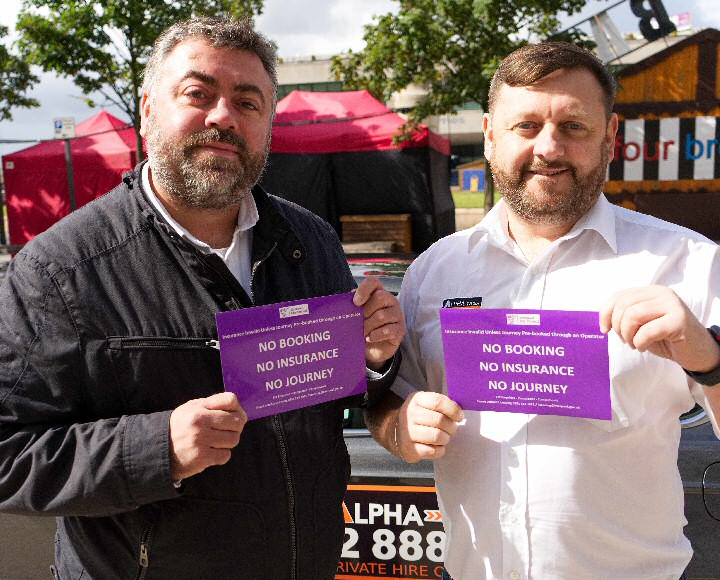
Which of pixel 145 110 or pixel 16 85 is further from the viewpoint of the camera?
pixel 16 85

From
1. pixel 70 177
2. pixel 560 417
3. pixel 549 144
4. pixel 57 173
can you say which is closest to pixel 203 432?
pixel 560 417

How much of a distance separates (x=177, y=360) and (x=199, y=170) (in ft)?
1.50

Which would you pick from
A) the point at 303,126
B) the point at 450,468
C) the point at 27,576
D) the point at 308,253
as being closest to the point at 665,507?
the point at 450,468

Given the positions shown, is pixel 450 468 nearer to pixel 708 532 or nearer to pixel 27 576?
pixel 708 532

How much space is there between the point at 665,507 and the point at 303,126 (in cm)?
1078

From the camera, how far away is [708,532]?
221cm

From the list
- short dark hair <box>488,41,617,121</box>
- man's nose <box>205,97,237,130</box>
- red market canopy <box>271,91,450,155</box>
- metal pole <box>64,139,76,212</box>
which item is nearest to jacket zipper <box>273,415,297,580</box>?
man's nose <box>205,97,237,130</box>

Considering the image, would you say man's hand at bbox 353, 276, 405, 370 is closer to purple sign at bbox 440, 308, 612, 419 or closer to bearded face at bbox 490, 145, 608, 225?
purple sign at bbox 440, 308, 612, 419

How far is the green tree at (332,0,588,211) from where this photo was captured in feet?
32.9

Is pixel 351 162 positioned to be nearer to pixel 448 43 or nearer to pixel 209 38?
pixel 448 43

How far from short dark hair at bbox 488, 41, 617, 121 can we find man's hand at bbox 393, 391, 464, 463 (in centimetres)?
84

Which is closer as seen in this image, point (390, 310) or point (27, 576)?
point (390, 310)

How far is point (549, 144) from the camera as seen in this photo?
5.68ft

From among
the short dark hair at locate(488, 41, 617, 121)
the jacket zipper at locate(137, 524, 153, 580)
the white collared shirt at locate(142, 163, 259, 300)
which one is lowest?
the jacket zipper at locate(137, 524, 153, 580)
